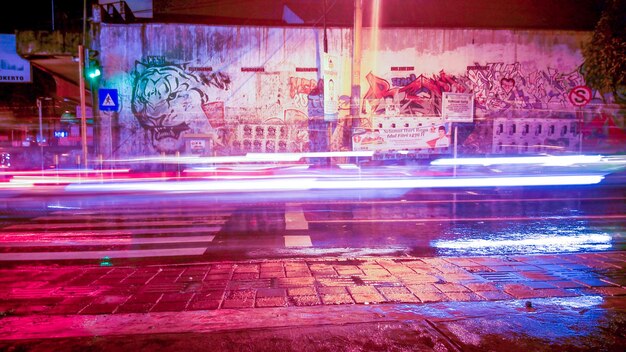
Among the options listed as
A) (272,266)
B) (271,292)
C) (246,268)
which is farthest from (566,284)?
(246,268)

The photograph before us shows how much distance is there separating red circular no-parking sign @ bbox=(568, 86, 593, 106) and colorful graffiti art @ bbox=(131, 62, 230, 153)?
1510 centimetres

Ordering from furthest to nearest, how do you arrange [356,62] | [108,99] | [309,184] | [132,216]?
1. [356,62]
2. [108,99]
3. [309,184]
4. [132,216]

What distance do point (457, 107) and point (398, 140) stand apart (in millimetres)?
3065

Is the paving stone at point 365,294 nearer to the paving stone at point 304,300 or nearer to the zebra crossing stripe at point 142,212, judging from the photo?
the paving stone at point 304,300

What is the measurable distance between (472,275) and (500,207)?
6.16 m

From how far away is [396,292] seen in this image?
16.8 ft

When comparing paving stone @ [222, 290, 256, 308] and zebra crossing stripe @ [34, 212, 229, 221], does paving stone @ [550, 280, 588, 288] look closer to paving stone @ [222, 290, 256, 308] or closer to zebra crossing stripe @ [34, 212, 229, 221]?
paving stone @ [222, 290, 256, 308]

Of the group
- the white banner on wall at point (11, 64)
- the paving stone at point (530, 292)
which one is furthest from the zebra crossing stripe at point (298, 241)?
the white banner on wall at point (11, 64)

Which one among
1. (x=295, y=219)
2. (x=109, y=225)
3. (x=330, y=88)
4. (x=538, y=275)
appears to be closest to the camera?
(x=538, y=275)

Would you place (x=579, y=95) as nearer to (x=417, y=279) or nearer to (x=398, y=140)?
(x=398, y=140)

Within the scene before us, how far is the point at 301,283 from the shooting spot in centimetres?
550

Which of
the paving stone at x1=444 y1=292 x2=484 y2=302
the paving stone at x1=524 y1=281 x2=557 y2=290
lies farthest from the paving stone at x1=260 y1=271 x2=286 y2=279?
the paving stone at x1=524 y1=281 x2=557 y2=290

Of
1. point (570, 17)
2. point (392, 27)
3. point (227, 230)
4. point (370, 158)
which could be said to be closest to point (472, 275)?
point (227, 230)

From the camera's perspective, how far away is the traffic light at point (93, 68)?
16.8 meters
